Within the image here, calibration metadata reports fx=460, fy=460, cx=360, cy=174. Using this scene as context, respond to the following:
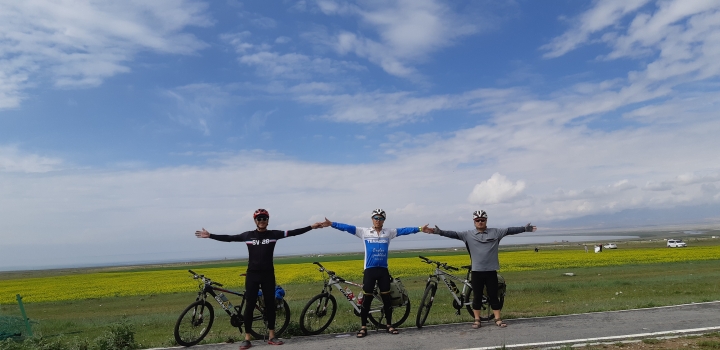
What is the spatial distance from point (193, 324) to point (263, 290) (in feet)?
4.61

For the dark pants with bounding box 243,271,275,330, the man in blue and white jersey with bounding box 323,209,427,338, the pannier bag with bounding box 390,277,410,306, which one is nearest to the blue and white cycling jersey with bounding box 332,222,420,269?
the man in blue and white jersey with bounding box 323,209,427,338

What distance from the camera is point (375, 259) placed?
8.64 m

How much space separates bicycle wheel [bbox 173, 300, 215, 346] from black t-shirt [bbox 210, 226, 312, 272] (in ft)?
3.90

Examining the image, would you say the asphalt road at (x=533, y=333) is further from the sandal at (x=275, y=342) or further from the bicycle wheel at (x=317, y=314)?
the bicycle wheel at (x=317, y=314)

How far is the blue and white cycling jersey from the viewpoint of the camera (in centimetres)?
864

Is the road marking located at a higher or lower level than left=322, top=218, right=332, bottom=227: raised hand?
lower

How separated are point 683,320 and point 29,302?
35889mm

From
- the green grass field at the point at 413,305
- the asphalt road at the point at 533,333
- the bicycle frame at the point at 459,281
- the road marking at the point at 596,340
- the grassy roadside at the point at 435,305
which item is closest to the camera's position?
the road marking at the point at 596,340

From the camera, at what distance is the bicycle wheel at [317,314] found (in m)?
8.62

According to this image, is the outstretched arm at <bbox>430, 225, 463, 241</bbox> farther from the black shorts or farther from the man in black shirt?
the man in black shirt

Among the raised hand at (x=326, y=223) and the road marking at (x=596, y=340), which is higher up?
the raised hand at (x=326, y=223)

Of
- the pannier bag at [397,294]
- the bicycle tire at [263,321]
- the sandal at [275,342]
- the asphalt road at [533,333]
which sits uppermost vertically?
the pannier bag at [397,294]

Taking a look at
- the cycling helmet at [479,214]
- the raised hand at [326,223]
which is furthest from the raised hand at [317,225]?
the cycling helmet at [479,214]

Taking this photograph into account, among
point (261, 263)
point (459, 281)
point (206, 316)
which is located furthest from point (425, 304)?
point (206, 316)
